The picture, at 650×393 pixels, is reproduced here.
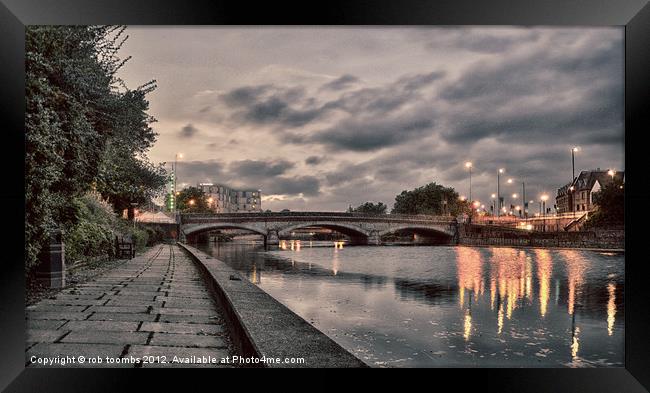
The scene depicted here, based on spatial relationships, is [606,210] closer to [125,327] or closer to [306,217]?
[306,217]

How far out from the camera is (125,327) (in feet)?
15.9

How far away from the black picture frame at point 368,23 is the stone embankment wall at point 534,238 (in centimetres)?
Answer: 2360

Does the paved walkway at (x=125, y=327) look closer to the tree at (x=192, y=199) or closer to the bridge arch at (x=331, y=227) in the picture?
the tree at (x=192, y=199)

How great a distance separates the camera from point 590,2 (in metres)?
4.63

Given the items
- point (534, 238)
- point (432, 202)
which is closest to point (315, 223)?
point (432, 202)

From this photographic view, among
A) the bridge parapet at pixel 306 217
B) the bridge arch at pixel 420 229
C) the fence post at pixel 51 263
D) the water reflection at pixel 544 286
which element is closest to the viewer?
the fence post at pixel 51 263

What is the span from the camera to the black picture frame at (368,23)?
4.60 m

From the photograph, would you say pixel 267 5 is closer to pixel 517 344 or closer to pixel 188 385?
pixel 188 385

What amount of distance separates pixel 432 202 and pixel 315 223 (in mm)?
12843

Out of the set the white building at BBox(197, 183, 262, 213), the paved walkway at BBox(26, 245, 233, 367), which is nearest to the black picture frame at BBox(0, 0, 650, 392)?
the paved walkway at BBox(26, 245, 233, 367)

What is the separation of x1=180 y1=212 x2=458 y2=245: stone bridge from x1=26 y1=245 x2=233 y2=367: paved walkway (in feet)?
95.5

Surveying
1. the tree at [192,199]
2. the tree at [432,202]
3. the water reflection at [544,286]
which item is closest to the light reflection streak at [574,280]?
the water reflection at [544,286]

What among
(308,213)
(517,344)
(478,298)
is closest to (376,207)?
(308,213)

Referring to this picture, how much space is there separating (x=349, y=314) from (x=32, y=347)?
5841 millimetres
